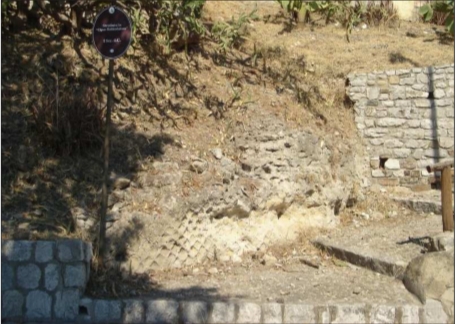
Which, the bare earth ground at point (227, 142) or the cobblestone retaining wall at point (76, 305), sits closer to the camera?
the cobblestone retaining wall at point (76, 305)

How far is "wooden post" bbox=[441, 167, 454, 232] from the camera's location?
6.62m

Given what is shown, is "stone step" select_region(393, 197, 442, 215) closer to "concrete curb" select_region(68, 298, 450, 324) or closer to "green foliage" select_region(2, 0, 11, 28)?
"concrete curb" select_region(68, 298, 450, 324)

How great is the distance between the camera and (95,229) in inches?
242

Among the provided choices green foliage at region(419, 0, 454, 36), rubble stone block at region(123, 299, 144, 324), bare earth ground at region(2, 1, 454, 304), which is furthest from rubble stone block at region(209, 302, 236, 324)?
green foliage at region(419, 0, 454, 36)

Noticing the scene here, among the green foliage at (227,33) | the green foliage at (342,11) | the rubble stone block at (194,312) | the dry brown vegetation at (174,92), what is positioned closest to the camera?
the rubble stone block at (194,312)

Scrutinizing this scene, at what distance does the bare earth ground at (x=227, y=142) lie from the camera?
19.5ft

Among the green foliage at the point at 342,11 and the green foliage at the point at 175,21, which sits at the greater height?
the green foliage at the point at 342,11

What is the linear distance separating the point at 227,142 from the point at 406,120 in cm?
350

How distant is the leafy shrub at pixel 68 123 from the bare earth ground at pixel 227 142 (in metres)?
0.18

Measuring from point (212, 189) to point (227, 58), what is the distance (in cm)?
362

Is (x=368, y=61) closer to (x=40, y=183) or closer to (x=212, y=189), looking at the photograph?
(x=212, y=189)

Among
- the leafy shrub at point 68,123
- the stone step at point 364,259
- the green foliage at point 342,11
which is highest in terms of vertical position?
the green foliage at point 342,11

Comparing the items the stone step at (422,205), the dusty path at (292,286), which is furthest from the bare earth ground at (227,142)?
the stone step at (422,205)

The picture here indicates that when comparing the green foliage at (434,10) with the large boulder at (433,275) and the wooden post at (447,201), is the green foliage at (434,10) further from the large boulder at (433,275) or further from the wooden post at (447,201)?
the large boulder at (433,275)
